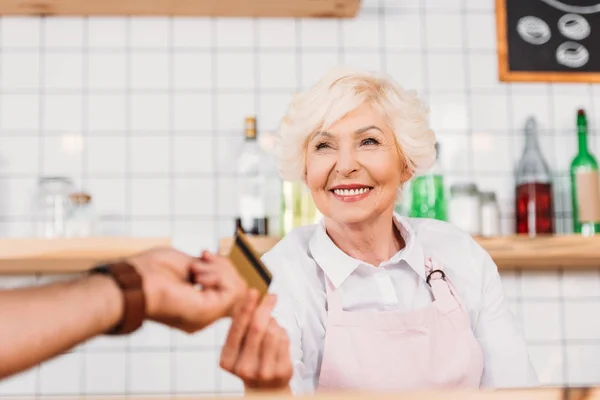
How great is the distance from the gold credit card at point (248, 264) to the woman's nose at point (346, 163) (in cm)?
65

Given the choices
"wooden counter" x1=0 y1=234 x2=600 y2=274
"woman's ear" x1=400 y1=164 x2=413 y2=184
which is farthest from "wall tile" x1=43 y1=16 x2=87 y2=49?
"woman's ear" x1=400 y1=164 x2=413 y2=184

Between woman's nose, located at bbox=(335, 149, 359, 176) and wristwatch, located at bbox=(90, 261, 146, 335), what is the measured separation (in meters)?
0.79

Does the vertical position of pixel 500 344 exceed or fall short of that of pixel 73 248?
it falls short

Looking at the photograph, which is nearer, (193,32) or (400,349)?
(400,349)

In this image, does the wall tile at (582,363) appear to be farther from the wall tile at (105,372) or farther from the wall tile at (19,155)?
the wall tile at (19,155)

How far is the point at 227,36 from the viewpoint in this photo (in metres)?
2.35

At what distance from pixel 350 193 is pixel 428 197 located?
2.27ft

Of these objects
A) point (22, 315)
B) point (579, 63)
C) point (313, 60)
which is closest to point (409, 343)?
point (22, 315)

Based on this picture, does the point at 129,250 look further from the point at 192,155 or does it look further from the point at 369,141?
the point at 369,141

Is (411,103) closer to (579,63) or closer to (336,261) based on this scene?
(336,261)

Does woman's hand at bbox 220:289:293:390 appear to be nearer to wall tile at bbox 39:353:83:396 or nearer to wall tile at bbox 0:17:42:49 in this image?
wall tile at bbox 39:353:83:396

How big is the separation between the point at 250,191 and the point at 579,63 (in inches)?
44.3

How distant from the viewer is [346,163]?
5.02ft

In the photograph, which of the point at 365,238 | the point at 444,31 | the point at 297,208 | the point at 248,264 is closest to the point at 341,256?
the point at 365,238
